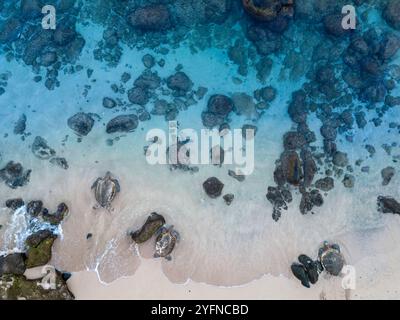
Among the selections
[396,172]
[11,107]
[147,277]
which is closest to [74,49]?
[11,107]

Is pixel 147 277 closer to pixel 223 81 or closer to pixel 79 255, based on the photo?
pixel 79 255

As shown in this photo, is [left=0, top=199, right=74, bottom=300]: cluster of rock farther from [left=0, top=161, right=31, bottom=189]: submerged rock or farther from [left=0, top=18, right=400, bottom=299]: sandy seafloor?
[left=0, top=161, right=31, bottom=189]: submerged rock

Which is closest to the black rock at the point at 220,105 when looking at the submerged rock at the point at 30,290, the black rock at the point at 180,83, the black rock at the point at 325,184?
the black rock at the point at 180,83

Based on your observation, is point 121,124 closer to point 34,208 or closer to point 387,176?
point 34,208

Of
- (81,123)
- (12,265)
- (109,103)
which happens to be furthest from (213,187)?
(12,265)

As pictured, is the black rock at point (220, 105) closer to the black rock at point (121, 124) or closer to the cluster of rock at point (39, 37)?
the black rock at point (121, 124)
